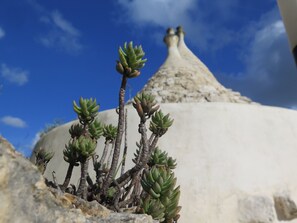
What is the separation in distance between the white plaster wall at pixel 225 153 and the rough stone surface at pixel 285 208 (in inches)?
5.3

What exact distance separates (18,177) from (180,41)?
13.5 meters

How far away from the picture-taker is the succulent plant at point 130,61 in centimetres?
349

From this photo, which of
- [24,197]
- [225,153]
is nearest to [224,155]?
[225,153]

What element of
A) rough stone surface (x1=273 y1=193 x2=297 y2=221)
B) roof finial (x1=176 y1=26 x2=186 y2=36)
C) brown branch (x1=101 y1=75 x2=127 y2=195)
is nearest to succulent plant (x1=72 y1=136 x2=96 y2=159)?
brown branch (x1=101 y1=75 x2=127 y2=195)

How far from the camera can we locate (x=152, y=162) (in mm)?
4488

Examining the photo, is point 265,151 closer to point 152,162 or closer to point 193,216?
point 193,216

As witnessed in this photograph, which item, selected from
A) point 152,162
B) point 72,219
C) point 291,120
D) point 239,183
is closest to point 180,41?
point 291,120

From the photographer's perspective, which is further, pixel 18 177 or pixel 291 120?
pixel 291 120

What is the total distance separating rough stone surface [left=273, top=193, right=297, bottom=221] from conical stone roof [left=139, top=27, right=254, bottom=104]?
393 centimetres

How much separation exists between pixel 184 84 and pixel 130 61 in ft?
23.3

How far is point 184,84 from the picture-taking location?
34.6 ft

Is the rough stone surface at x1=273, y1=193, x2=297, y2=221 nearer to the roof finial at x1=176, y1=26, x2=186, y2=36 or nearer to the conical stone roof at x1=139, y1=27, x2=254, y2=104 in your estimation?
the conical stone roof at x1=139, y1=27, x2=254, y2=104

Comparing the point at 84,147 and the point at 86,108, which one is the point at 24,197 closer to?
the point at 84,147

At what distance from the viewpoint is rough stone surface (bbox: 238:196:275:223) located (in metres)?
6.04
